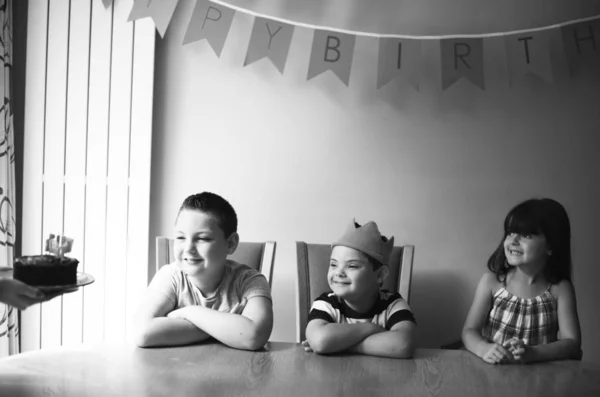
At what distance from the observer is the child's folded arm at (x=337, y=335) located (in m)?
1.47

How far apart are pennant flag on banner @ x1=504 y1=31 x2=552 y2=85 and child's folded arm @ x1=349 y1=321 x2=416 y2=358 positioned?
139cm

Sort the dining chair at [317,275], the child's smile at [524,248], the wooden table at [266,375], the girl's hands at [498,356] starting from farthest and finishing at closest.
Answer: the dining chair at [317,275] → the child's smile at [524,248] → the girl's hands at [498,356] → the wooden table at [266,375]

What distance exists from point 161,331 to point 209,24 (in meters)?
1.33

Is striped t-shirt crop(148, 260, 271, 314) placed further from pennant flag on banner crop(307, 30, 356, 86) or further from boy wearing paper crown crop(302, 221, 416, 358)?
pennant flag on banner crop(307, 30, 356, 86)

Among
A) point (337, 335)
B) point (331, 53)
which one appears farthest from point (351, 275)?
point (331, 53)

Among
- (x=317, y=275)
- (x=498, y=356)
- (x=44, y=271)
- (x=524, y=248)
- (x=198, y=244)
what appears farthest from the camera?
(x=317, y=275)

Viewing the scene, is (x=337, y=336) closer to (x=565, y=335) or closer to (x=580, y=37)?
(x=565, y=335)

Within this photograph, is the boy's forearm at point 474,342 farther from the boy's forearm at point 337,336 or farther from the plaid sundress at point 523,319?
the boy's forearm at point 337,336

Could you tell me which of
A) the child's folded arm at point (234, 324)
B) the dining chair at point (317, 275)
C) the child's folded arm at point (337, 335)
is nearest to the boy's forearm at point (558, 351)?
the child's folded arm at point (337, 335)

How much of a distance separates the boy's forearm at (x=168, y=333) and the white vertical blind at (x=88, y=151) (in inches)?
39.7

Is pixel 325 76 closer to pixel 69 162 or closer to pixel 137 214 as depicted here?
pixel 137 214

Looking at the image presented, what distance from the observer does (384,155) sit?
8.13 feet

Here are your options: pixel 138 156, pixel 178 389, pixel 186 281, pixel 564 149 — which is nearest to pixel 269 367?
pixel 178 389

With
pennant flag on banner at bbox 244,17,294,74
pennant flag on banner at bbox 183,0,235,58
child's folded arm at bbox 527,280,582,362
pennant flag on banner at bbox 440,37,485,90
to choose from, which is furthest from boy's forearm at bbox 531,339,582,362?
pennant flag on banner at bbox 183,0,235,58
